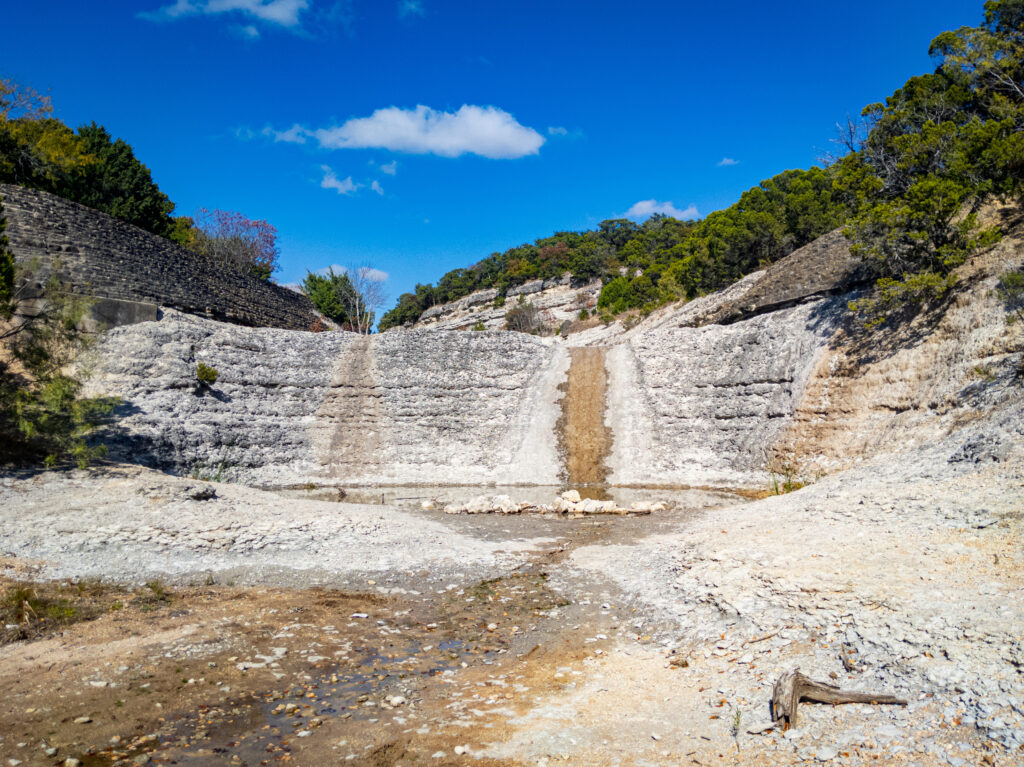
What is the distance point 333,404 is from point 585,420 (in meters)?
11.5

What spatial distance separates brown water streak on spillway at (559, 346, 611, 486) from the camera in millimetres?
24203

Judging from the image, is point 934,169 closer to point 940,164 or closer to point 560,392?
point 940,164

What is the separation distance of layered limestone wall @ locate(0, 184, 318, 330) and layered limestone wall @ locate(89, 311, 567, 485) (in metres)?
1.28

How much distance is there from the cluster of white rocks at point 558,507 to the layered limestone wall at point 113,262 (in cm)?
1675

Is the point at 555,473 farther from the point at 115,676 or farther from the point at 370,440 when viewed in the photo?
the point at 115,676

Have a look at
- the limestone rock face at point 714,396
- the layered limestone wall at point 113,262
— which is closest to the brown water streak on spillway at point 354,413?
the layered limestone wall at point 113,262

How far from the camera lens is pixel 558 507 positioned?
18.6 metres

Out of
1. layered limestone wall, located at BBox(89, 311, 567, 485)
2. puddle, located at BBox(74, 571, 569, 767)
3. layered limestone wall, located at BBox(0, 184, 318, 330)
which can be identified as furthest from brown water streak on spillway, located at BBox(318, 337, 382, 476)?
puddle, located at BBox(74, 571, 569, 767)

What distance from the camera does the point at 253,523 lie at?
14.2 meters

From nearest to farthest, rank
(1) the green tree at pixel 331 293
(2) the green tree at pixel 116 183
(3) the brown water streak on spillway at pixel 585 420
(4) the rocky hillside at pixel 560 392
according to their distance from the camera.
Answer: (4) the rocky hillside at pixel 560 392 → (3) the brown water streak on spillway at pixel 585 420 → (2) the green tree at pixel 116 183 → (1) the green tree at pixel 331 293

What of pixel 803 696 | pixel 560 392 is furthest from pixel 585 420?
pixel 803 696

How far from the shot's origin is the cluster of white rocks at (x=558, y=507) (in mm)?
18281

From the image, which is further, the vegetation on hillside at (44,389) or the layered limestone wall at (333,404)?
the layered limestone wall at (333,404)

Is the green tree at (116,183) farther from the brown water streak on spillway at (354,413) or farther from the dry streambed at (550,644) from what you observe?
the dry streambed at (550,644)
